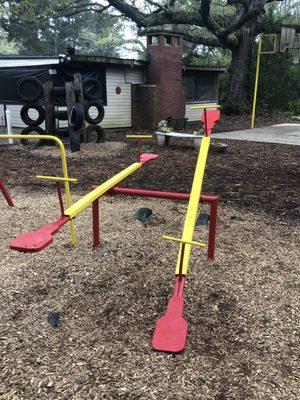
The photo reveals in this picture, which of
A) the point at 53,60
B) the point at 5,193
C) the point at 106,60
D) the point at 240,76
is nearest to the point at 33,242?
the point at 5,193

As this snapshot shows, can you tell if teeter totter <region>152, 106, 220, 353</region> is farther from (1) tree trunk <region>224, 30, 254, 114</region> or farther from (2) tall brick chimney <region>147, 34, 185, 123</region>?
(1) tree trunk <region>224, 30, 254, 114</region>

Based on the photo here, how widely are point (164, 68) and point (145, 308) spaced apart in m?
12.8

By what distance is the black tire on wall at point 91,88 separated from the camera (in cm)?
1070

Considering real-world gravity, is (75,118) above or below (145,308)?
above

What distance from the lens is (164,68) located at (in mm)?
14352

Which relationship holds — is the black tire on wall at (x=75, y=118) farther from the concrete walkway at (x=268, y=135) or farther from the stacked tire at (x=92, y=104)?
the concrete walkway at (x=268, y=135)

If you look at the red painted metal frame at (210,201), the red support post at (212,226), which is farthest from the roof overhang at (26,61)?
the red support post at (212,226)

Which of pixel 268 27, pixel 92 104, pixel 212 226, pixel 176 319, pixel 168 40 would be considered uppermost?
pixel 268 27

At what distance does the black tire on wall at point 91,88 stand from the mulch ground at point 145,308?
6.07m

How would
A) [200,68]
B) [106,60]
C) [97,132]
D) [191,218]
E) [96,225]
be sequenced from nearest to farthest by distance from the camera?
[191,218]
[96,225]
[97,132]
[106,60]
[200,68]

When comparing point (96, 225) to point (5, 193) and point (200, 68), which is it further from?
point (200, 68)

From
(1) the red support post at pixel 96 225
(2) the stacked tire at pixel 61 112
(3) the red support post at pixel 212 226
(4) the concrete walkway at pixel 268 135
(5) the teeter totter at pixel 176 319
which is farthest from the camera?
(4) the concrete walkway at pixel 268 135

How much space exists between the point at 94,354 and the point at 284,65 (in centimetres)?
2219

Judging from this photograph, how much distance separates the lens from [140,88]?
14.8m
